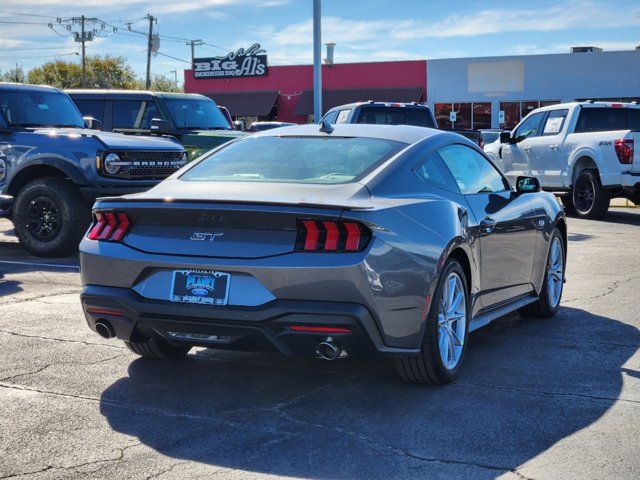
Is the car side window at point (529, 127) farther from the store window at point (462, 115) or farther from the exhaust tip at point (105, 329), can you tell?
the store window at point (462, 115)

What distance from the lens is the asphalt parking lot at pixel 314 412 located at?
429 cm

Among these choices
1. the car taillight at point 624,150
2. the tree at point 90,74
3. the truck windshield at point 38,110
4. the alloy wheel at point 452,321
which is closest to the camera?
the alloy wheel at point 452,321

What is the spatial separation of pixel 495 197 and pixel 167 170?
600 centimetres

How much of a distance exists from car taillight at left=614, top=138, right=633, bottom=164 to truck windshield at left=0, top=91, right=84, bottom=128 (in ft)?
29.1

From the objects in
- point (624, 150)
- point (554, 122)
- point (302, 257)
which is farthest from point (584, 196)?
point (302, 257)

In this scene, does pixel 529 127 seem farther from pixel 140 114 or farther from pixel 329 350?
pixel 329 350

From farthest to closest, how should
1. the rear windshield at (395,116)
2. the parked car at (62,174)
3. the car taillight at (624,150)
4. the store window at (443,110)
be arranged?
the store window at (443,110)
the rear windshield at (395,116)
the car taillight at (624,150)
the parked car at (62,174)

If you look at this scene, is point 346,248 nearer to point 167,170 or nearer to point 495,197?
point 495,197

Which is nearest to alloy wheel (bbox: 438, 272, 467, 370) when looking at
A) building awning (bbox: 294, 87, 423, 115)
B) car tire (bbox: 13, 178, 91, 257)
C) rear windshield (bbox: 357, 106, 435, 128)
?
car tire (bbox: 13, 178, 91, 257)

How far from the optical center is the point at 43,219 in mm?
11391

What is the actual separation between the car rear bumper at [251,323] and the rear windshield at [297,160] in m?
0.97

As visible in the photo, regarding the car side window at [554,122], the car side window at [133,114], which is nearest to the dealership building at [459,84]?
the car side window at [554,122]

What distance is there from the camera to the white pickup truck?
16266 millimetres

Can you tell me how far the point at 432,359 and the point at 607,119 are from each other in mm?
13454
